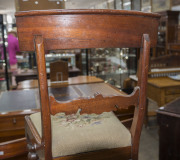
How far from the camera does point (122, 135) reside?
0.92 metres

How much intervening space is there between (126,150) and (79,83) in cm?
151

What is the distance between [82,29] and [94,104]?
24 cm

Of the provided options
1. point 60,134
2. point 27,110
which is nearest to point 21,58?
point 27,110

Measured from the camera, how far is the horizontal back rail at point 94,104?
0.71 metres

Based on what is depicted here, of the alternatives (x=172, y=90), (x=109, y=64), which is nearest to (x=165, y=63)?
(x=172, y=90)

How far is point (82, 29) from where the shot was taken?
69 cm

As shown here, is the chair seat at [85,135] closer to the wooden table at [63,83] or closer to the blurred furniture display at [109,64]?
the wooden table at [63,83]

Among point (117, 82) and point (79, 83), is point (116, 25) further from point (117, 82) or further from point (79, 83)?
point (117, 82)

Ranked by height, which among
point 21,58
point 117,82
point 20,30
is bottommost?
point 117,82

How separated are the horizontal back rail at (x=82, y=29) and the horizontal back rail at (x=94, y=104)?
0.17m

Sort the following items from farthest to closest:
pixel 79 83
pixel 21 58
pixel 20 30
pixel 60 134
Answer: pixel 21 58 → pixel 79 83 → pixel 60 134 → pixel 20 30

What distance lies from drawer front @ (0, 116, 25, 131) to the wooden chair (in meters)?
0.80

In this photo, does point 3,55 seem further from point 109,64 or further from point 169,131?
point 169,131

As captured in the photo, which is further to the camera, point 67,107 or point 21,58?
point 21,58
